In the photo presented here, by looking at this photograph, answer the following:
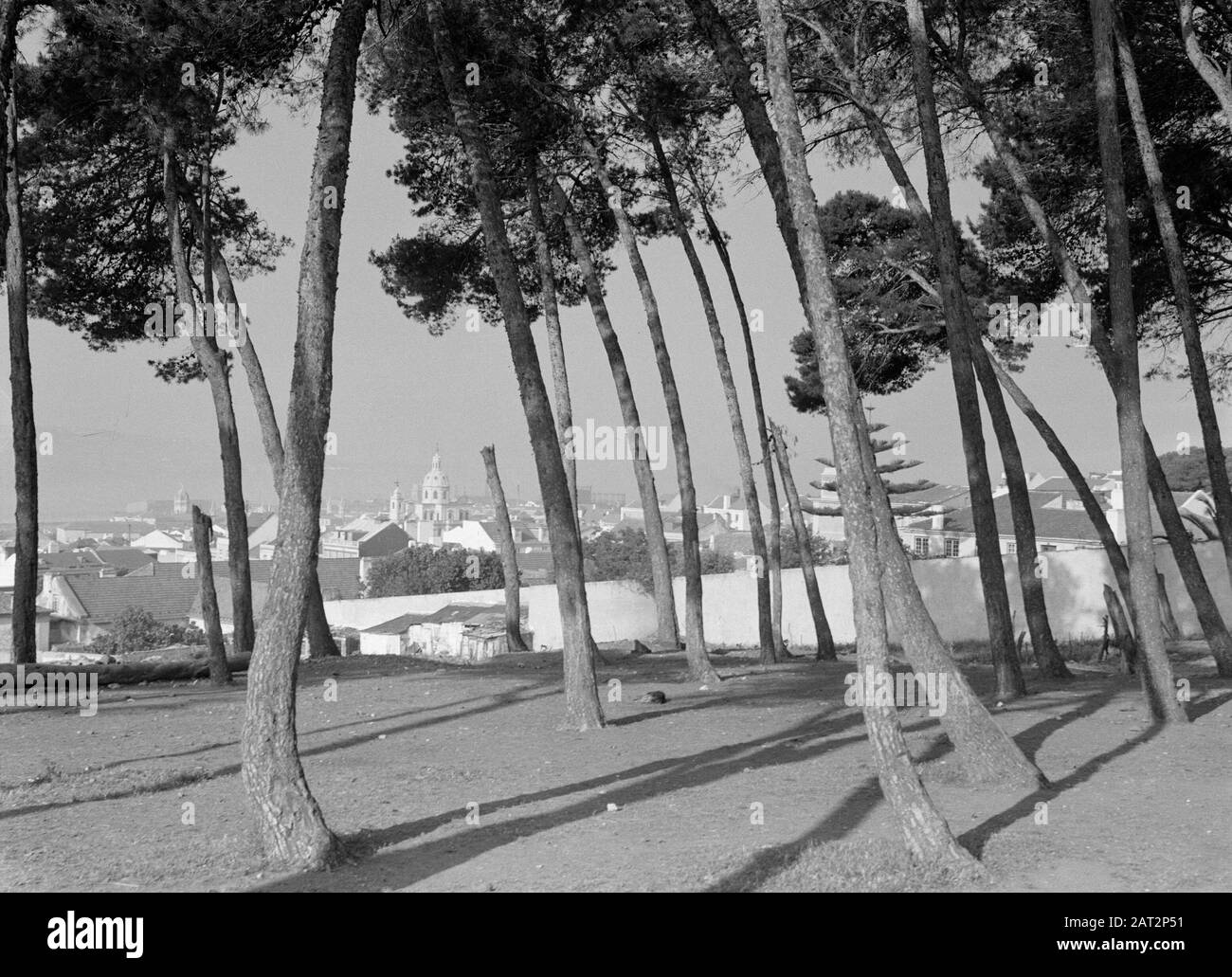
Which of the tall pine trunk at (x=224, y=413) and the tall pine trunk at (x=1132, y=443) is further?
Result: the tall pine trunk at (x=224, y=413)

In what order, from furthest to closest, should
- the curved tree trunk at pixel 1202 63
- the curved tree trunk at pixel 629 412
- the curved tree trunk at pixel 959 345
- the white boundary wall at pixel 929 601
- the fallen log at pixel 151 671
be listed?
1. the white boundary wall at pixel 929 601
2. the curved tree trunk at pixel 629 412
3. the fallen log at pixel 151 671
4. the curved tree trunk at pixel 1202 63
5. the curved tree trunk at pixel 959 345

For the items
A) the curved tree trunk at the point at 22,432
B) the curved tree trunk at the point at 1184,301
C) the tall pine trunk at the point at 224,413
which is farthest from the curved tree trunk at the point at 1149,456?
the curved tree trunk at the point at 22,432

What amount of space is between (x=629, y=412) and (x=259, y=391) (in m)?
5.48

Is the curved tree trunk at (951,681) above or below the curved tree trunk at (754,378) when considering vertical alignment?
below

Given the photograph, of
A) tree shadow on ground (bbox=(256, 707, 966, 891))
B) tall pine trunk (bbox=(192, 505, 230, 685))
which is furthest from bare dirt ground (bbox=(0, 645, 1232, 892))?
tall pine trunk (bbox=(192, 505, 230, 685))

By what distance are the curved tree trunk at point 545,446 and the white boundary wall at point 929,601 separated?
14864mm

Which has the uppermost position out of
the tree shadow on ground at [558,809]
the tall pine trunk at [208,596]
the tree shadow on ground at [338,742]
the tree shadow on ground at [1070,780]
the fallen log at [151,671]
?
the tall pine trunk at [208,596]

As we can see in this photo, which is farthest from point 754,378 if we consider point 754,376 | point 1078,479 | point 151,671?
point 151,671

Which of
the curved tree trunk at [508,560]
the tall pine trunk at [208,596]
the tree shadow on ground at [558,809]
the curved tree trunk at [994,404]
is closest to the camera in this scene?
the tree shadow on ground at [558,809]

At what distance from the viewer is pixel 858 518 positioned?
21.5 feet

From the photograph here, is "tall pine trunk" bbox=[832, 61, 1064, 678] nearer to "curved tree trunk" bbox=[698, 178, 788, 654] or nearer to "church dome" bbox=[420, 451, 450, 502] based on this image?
"curved tree trunk" bbox=[698, 178, 788, 654]

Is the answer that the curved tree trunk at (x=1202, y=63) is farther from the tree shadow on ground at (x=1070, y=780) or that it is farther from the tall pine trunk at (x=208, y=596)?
the tall pine trunk at (x=208, y=596)

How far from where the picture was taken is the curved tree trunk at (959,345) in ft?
36.9

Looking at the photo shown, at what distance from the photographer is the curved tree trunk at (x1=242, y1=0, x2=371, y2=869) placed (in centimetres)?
654
